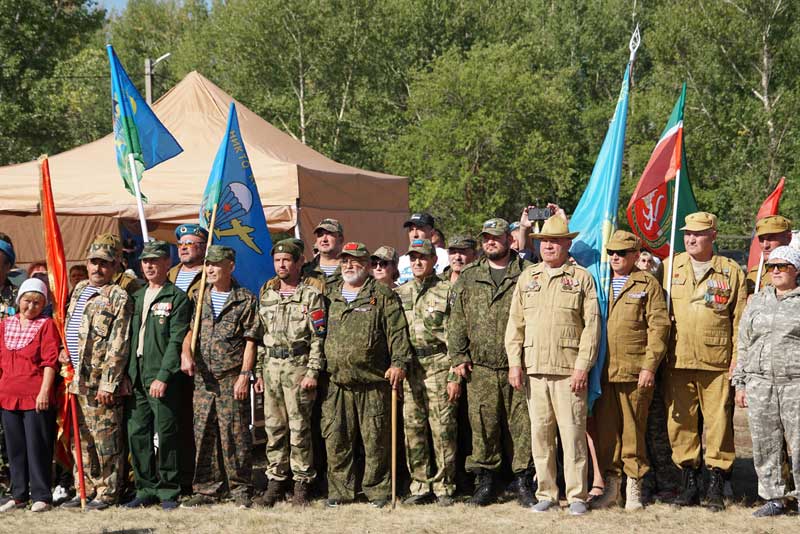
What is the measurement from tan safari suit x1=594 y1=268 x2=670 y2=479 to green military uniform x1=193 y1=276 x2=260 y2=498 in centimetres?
239

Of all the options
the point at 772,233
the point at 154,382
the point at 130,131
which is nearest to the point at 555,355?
the point at 772,233

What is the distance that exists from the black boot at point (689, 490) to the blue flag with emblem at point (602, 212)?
1.27 metres

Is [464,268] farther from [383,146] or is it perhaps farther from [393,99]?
[393,99]

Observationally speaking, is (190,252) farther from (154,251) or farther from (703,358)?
(703,358)

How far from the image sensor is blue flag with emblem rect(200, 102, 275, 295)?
773 cm

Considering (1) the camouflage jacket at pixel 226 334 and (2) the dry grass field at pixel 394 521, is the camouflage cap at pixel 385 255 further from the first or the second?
(2) the dry grass field at pixel 394 521

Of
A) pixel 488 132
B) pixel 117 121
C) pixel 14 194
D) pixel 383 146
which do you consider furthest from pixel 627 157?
pixel 117 121

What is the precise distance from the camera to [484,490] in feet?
21.5

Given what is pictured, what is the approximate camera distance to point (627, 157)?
3450 centimetres

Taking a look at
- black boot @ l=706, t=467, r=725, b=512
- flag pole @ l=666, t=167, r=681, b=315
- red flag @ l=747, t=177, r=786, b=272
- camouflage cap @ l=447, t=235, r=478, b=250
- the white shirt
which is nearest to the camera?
black boot @ l=706, t=467, r=725, b=512

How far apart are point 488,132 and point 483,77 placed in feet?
6.01

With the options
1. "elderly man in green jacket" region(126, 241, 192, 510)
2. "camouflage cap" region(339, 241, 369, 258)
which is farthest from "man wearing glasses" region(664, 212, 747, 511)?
"elderly man in green jacket" region(126, 241, 192, 510)

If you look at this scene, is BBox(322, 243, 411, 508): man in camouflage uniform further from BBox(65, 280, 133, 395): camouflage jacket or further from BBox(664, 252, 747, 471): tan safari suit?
BBox(664, 252, 747, 471): tan safari suit

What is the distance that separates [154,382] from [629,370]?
315 centimetres
